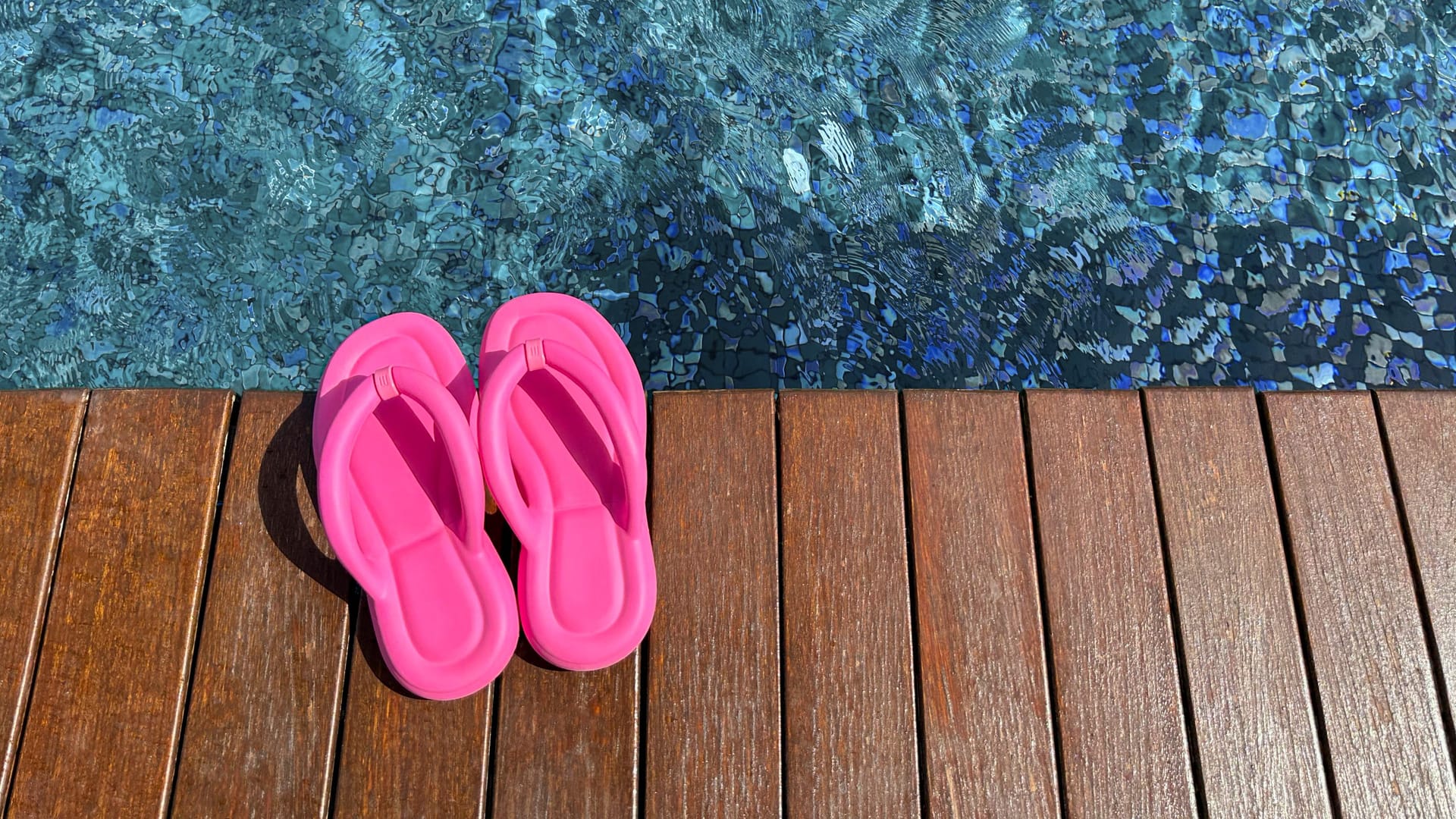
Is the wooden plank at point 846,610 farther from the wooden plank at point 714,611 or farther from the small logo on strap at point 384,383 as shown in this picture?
the small logo on strap at point 384,383

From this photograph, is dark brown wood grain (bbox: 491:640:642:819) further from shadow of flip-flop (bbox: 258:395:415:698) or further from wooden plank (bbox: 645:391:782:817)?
shadow of flip-flop (bbox: 258:395:415:698)

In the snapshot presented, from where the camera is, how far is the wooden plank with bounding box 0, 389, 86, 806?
1270 millimetres

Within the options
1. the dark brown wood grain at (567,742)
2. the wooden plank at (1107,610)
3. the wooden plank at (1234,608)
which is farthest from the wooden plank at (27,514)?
the wooden plank at (1234,608)

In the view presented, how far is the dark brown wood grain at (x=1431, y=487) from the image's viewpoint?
4.48 ft

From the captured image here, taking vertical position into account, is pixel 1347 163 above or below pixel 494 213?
above

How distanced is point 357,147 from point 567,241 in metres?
0.55

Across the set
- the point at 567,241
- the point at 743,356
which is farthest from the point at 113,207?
the point at 743,356

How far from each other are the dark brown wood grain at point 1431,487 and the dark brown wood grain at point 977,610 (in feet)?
2.10

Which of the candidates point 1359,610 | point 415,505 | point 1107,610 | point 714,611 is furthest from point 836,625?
point 1359,610

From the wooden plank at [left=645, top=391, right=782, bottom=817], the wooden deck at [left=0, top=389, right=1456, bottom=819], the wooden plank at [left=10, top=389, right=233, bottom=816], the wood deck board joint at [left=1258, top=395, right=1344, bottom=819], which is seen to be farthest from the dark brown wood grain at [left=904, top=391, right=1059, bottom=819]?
the wooden plank at [left=10, top=389, right=233, bottom=816]

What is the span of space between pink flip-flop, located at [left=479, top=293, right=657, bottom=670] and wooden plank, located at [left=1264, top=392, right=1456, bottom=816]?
42.0 inches

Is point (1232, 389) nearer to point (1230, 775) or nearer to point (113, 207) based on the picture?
point (1230, 775)

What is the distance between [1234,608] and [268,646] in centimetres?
151

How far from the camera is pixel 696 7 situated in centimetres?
214
